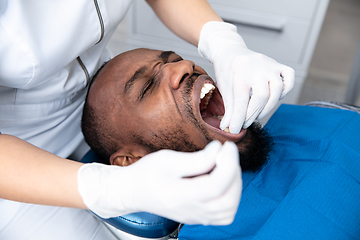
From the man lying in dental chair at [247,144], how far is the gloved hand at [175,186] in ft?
0.82

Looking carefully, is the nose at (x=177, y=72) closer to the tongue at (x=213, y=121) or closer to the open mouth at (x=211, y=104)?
the open mouth at (x=211, y=104)

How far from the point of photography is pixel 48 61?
687 millimetres

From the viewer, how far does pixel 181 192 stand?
0.49 m

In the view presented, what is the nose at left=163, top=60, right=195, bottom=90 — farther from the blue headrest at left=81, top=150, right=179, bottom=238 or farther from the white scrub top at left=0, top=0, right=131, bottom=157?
the blue headrest at left=81, top=150, right=179, bottom=238

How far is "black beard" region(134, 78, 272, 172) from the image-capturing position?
813 mm

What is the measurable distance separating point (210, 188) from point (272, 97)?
41 cm

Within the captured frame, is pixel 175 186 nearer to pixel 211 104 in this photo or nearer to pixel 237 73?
pixel 237 73

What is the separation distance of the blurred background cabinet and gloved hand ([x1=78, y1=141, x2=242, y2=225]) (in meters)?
1.24

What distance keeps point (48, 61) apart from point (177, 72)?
0.37 meters

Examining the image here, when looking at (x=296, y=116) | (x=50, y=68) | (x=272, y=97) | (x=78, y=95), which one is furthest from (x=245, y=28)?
(x=50, y=68)

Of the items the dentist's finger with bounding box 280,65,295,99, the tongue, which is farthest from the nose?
the dentist's finger with bounding box 280,65,295,99

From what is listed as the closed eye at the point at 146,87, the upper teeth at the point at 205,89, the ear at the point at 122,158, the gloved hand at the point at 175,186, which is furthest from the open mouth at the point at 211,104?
the gloved hand at the point at 175,186

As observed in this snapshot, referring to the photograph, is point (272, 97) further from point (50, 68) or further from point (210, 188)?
point (50, 68)

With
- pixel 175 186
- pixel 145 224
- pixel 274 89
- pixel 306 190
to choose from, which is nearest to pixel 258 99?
pixel 274 89
